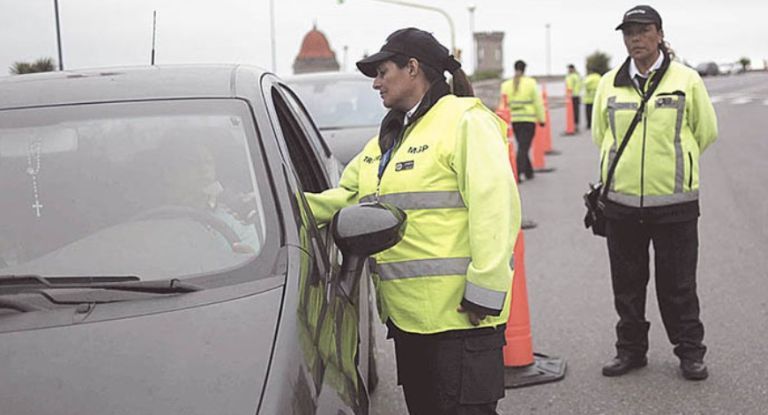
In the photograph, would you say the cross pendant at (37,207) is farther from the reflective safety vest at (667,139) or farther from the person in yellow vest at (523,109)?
the person in yellow vest at (523,109)

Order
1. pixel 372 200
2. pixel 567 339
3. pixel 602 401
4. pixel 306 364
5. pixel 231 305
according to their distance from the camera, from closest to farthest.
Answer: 1. pixel 306 364
2. pixel 231 305
3. pixel 372 200
4. pixel 602 401
5. pixel 567 339

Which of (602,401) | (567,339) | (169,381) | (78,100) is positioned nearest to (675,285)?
(602,401)

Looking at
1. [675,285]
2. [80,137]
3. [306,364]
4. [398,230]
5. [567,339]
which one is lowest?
[567,339]

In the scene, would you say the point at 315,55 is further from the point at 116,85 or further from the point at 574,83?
the point at 116,85

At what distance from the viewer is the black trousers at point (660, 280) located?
17.3 ft

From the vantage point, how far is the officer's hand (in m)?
3.35

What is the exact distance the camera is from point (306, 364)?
2.56 m

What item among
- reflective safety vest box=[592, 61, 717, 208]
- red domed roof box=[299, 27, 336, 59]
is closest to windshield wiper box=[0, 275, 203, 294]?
reflective safety vest box=[592, 61, 717, 208]

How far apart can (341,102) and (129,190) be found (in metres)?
7.41

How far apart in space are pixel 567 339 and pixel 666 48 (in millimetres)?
1885

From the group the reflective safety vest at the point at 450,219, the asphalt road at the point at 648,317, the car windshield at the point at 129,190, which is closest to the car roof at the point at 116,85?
the car windshield at the point at 129,190

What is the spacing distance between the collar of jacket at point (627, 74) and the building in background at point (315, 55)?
7272 centimetres

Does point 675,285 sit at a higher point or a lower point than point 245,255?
lower

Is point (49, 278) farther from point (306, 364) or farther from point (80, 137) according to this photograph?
point (306, 364)
